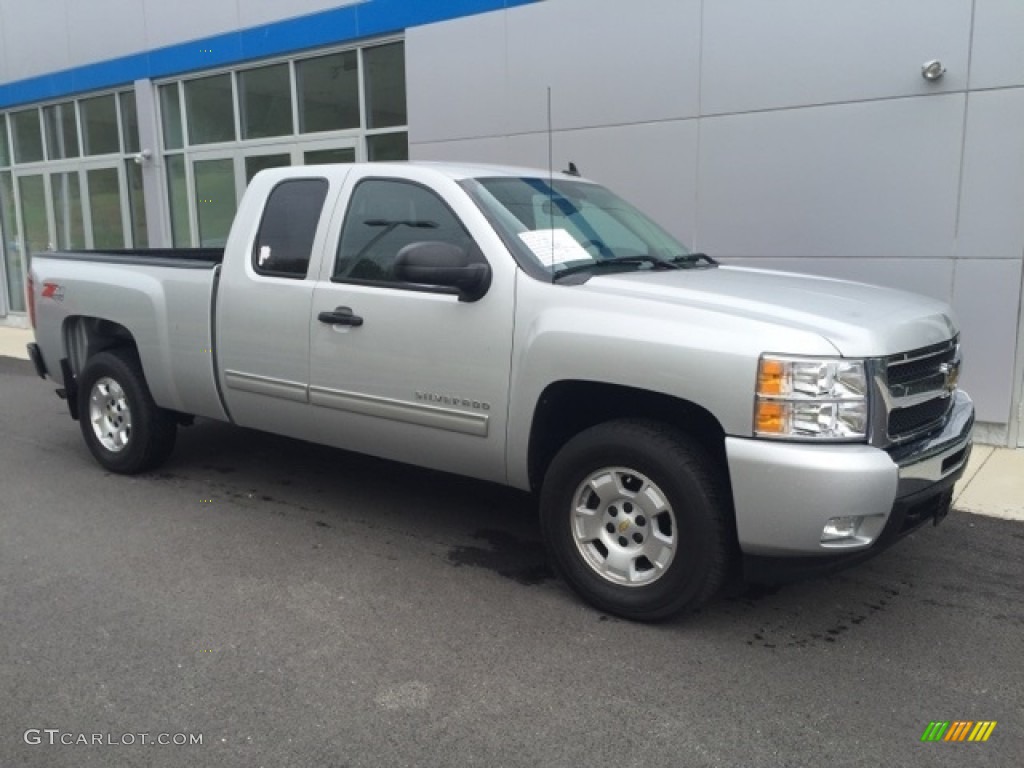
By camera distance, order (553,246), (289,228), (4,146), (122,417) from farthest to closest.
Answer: (4,146) < (122,417) < (289,228) < (553,246)

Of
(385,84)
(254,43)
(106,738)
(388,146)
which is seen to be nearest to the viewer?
(106,738)

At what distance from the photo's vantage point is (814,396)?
326cm

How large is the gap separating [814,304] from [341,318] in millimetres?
2300

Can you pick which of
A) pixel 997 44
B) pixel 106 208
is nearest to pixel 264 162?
pixel 106 208

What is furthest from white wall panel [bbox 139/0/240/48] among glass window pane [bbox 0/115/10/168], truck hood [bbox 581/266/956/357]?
truck hood [bbox 581/266/956/357]

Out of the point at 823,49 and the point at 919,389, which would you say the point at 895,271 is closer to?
the point at 823,49

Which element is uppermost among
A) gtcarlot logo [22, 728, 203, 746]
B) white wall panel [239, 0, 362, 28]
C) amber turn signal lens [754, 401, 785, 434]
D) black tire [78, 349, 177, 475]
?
white wall panel [239, 0, 362, 28]

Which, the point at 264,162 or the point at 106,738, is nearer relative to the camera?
the point at 106,738

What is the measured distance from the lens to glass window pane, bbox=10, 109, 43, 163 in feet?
50.4

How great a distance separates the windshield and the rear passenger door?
107 cm

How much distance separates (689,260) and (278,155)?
8507 mm

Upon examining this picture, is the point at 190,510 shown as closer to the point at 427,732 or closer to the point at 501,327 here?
the point at 501,327

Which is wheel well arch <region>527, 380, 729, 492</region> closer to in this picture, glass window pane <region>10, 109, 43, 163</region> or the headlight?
the headlight

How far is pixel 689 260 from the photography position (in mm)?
4852
